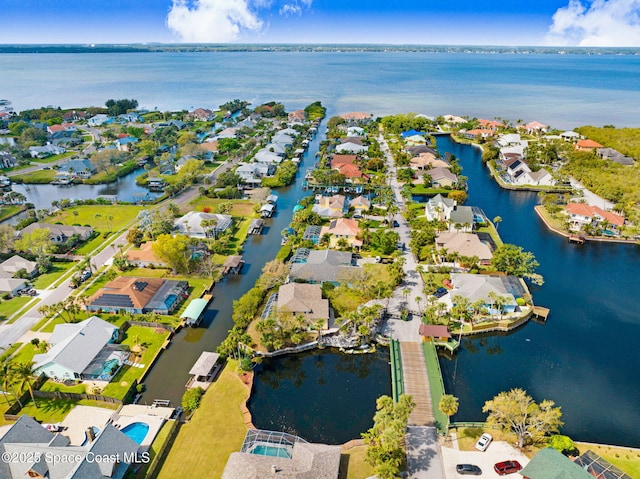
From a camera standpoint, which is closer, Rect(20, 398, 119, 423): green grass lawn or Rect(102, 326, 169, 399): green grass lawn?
Rect(20, 398, 119, 423): green grass lawn

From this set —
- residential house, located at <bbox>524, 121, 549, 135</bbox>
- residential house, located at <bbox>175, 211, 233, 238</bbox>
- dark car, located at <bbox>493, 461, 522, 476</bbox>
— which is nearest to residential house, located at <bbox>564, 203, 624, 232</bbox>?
dark car, located at <bbox>493, 461, 522, 476</bbox>

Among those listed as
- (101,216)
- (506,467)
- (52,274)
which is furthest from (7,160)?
(506,467)

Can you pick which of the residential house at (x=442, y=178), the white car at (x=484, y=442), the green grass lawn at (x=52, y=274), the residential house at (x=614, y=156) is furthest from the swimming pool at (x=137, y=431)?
the residential house at (x=614, y=156)

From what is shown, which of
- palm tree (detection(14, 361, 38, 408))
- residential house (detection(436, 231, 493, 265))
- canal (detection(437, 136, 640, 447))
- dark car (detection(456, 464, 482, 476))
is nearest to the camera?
dark car (detection(456, 464, 482, 476))

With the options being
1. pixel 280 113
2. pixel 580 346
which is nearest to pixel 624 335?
pixel 580 346

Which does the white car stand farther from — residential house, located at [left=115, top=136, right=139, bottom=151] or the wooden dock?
residential house, located at [left=115, top=136, right=139, bottom=151]

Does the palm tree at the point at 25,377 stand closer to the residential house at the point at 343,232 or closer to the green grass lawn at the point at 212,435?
the green grass lawn at the point at 212,435
